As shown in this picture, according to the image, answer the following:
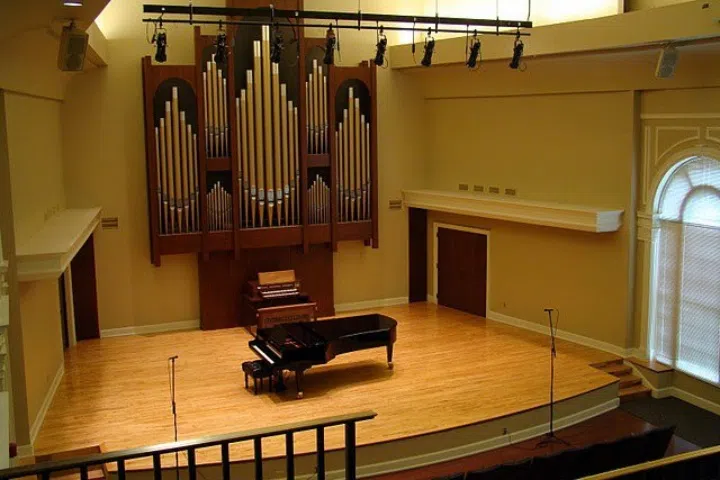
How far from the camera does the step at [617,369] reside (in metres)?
9.70

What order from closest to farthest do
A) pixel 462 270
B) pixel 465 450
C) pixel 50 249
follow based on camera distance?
pixel 50 249, pixel 465 450, pixel 462 270

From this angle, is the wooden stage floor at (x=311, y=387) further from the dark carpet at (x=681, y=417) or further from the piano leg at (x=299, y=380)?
the dark carpet at (x=681, y=417)

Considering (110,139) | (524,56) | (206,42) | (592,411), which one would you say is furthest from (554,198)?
Result: (110,139)

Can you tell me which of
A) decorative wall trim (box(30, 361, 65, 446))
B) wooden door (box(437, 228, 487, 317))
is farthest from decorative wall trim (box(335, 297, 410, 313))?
decorative wall trim (box(30, 361, 65, 446))

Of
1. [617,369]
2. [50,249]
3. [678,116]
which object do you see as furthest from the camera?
[617,369]

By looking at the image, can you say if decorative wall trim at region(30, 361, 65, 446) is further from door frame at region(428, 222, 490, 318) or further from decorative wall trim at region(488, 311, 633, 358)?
decorative wall trim at region(488, 311, 633, 358)

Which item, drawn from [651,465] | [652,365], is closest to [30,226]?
[651,465]

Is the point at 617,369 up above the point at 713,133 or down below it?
below

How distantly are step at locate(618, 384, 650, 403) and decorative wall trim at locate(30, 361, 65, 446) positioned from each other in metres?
6.65

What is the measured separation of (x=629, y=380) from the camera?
31.6 feet

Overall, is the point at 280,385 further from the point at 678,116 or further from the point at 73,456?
the point at 678,116

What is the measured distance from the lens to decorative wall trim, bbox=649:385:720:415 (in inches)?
357

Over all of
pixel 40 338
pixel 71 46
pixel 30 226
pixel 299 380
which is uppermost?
pixel 71 46

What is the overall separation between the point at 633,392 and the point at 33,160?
24.9 feet
